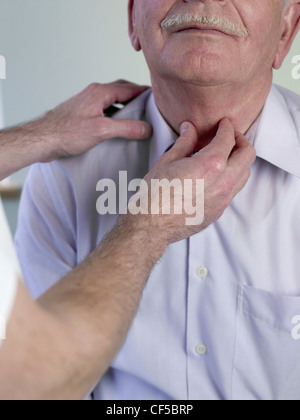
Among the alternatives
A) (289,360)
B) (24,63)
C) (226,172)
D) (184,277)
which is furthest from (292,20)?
(24,63)

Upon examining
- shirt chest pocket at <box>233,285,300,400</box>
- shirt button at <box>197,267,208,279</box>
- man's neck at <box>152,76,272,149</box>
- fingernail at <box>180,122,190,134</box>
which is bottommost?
shirt chest pocket at <box>233,285,300,400</box>

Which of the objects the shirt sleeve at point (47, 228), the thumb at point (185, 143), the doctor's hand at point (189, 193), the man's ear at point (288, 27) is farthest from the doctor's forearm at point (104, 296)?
the man's ear at point (288, 27)

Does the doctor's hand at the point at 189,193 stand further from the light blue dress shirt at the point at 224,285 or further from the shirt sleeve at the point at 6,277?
the shirt sleeve at the point at 6,277

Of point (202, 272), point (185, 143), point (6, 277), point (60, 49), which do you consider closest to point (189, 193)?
point (185, 143)

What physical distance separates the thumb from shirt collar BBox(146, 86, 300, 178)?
3.3 inches

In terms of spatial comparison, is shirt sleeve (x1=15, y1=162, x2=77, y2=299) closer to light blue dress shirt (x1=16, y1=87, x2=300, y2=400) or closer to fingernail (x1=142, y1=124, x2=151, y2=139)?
light blue dress shirt (x1=16, y1=87, x2=300, y2=400)

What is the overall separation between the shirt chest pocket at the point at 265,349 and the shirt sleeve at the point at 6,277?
0.58 m

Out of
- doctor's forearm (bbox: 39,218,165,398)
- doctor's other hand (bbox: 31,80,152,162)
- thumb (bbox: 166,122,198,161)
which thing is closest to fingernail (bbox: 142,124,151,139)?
doctor's other hand (bbox: 31,80,152,162)

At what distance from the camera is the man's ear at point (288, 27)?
3.37 ft

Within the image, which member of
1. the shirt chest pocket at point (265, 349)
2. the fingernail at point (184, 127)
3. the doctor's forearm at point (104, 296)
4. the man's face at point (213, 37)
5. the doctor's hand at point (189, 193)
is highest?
the man's face at point (213, 37)

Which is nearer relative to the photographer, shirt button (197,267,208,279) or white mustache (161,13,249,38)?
white mustache (161,13,249,38)

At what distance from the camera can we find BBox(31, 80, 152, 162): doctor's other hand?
1.08 metres

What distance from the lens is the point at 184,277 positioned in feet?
3.49
